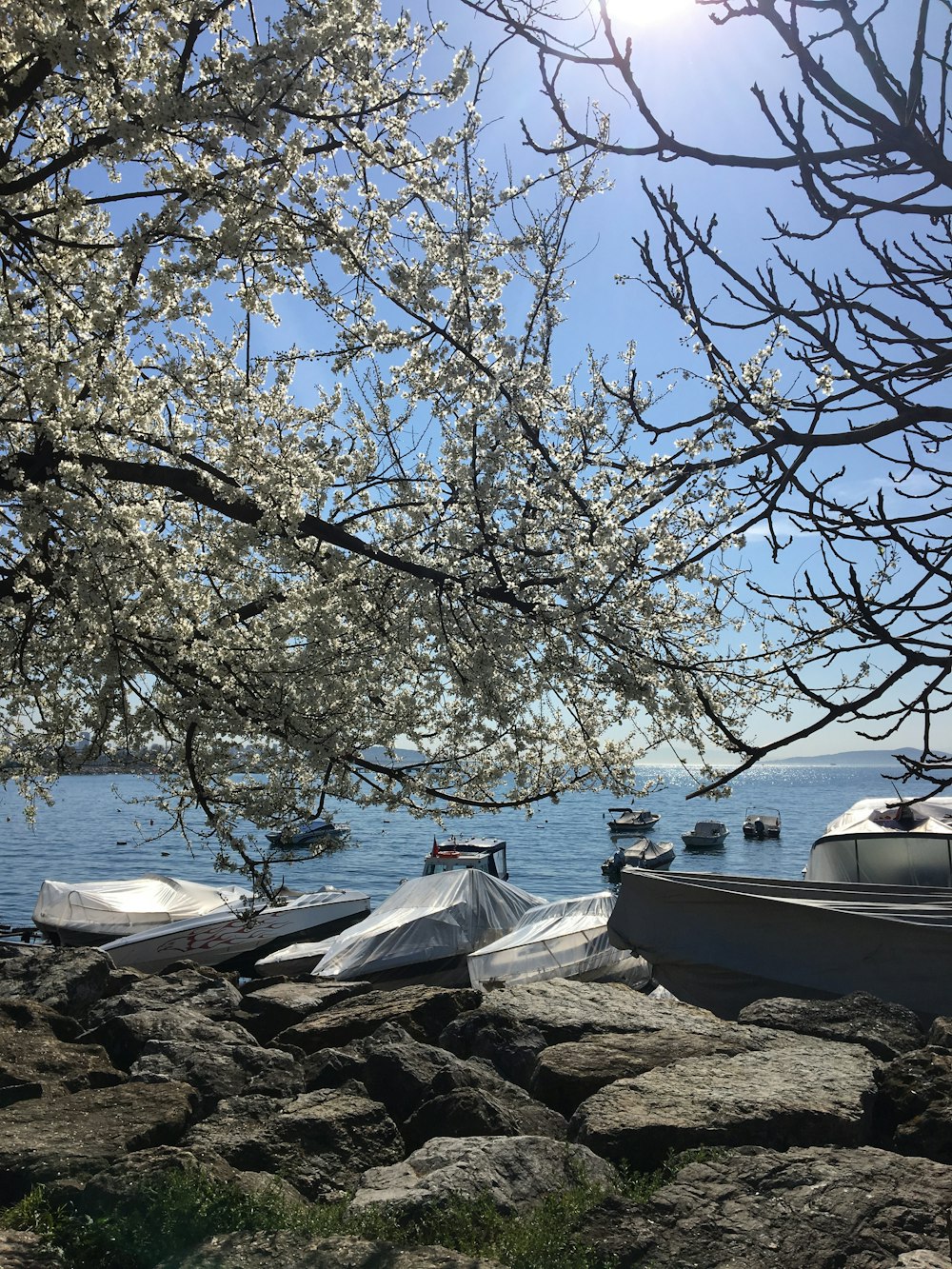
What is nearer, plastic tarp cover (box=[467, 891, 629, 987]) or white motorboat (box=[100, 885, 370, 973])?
plastic tarp cover (box=[467, 891, 629, 987])

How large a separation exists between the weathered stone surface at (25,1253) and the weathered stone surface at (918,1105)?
206 inches

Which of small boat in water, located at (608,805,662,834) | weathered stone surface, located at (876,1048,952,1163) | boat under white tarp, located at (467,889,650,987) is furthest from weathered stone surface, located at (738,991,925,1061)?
small boat in water, located at (608,805,662,834)

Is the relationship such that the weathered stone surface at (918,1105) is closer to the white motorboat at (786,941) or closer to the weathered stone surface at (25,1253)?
the white motorboat at (786,941)

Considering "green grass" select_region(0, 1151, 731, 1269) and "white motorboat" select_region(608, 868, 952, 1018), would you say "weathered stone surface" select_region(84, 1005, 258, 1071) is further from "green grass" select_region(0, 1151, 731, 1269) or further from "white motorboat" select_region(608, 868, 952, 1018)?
"white motorboat" select_region(608, 868, 952, 1018)

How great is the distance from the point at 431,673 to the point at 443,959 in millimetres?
10302

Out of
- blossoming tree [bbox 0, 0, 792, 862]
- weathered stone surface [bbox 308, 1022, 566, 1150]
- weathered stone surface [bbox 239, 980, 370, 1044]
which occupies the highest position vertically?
blossoming tree [bbox 0, 0, 792, 862]

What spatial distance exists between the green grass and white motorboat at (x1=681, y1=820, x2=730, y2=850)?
58405 millimetres

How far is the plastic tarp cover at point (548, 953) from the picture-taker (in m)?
16.0

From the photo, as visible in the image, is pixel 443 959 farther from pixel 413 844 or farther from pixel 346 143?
pixel 413 844

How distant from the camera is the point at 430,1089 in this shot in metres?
7.32

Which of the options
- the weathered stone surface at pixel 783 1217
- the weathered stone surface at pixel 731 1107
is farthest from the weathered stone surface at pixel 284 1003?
the weathered stone surface at pixel 783 1217

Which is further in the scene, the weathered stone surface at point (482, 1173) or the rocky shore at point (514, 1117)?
the weathered stone surface at point (482, 1173)

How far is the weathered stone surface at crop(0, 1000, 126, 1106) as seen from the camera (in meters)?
7.00

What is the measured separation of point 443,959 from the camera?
57.9 ft
